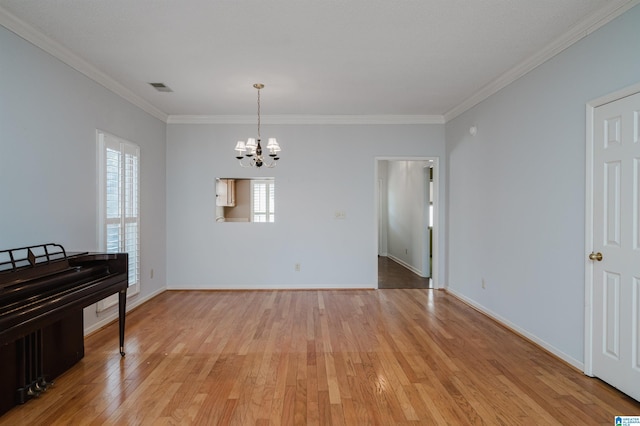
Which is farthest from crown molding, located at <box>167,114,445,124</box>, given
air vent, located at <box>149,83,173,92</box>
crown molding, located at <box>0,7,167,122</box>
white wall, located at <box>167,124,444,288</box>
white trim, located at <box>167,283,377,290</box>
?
white trim, located at <box>167,283,377,290</box>

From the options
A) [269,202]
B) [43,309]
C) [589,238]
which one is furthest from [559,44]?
[43,309]

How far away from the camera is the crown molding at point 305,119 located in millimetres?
5371

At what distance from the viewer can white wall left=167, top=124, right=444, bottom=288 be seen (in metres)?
5.42

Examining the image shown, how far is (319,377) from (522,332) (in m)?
2.19

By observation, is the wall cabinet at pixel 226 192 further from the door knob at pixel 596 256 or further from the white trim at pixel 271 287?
the door knob at pixel 596 256

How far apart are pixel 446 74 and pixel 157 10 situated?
2.82 meters

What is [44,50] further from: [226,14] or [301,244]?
[301,244]

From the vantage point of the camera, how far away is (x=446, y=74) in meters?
3.74

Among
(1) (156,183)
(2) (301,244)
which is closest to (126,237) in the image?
(1) (156,183)

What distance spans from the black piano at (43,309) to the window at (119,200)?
854mm

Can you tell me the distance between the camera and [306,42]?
9.86 ft

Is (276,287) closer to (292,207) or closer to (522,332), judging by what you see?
(292,207)

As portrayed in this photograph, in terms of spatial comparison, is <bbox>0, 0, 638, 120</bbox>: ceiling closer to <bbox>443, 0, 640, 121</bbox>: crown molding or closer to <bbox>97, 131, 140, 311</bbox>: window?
<bbox>443, 0, 640, 121</bbox>: crown molding

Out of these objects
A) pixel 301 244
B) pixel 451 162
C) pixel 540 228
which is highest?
pixel 451 162
